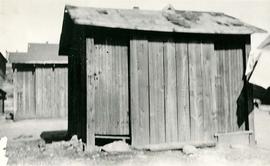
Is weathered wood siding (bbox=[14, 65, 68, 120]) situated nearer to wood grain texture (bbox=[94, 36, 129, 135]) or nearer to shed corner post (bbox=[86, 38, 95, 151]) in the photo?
wood grain texture (bbox=[94, 36, 129, 135])

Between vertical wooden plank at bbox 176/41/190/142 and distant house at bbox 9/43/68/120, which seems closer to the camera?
vertical wooden plank at bbox 176/41/190/142

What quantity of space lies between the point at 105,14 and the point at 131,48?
4.60ft

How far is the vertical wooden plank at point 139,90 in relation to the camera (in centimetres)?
942

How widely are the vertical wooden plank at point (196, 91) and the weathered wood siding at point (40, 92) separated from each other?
45.8 feet

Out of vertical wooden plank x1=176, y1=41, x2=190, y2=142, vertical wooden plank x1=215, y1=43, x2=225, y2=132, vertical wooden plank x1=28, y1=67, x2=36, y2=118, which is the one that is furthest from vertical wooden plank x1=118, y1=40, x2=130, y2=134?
vertical wooden plank x1=28, y1=67, x2=36, y2=118

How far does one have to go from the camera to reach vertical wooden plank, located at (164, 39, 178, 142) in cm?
977

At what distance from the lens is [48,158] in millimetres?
8547

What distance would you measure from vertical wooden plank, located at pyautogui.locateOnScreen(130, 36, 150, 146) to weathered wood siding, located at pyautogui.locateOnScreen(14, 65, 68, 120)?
45.3 feet

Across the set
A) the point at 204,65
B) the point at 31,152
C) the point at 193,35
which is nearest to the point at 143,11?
the point at 193,35

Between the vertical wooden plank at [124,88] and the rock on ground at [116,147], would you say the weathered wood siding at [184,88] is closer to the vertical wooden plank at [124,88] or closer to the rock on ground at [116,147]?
the vertical wooden plank at [124,88]

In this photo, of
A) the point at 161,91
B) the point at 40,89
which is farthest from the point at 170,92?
the point at 40,89

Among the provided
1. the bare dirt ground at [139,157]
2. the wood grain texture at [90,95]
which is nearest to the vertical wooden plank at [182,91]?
the bare dirt ground at [139,157]

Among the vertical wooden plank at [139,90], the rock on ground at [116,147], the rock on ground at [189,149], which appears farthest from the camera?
the vertical wooden plank at [139,90]

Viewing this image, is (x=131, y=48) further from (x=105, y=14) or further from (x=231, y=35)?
(x=231, y=35)
